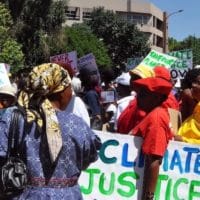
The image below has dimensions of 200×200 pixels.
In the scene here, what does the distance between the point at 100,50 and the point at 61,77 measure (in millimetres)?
53483

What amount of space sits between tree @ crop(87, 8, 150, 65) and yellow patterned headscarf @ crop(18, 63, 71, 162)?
5259 cm

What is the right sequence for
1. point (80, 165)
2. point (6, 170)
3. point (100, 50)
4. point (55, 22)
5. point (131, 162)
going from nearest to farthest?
point (6, 170), point (80, 165), point (131, 162), point (55, 22), point (100, 50)

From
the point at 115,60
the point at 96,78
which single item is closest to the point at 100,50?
the point at 115,60

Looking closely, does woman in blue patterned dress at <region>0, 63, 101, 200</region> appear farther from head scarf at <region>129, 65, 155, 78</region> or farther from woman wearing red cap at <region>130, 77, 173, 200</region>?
head scarf at <region>129, 65, 155, 78</region>

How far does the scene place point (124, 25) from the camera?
5691 centimetres

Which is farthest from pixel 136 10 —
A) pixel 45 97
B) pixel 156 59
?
pixel 45 97

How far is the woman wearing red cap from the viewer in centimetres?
421

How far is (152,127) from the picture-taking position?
4250 millimetres

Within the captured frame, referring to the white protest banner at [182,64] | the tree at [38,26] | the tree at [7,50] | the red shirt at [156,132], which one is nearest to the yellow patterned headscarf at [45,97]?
the red shirt at [156,132]

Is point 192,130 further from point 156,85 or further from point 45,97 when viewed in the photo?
point 45,97

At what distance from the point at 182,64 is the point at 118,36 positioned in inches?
1745

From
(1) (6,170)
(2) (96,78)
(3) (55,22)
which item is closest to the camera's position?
(1) (6,170)

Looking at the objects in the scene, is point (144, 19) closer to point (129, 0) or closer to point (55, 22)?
point (129, 0)

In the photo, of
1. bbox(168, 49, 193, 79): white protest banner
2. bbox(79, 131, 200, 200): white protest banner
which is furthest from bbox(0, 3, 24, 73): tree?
bbox(79, 131, 200, 200): white protest banner
